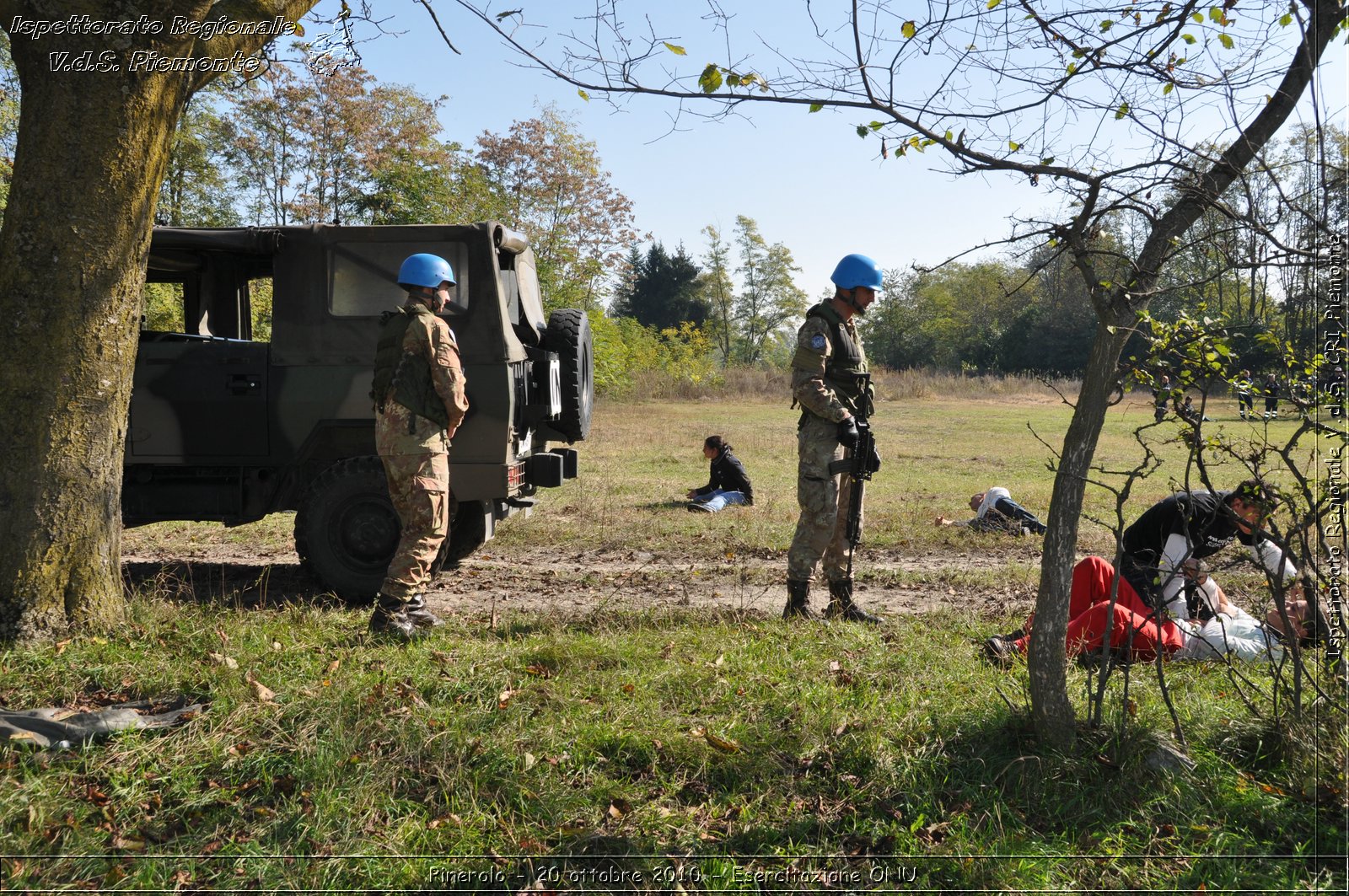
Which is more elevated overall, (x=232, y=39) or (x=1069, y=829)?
(x=232, y=39)

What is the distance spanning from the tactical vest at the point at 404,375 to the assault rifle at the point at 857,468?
2.40 m

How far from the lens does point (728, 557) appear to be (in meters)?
7.98

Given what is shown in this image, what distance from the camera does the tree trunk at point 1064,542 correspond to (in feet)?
11.0

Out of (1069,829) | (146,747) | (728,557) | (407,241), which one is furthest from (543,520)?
(1069,829)

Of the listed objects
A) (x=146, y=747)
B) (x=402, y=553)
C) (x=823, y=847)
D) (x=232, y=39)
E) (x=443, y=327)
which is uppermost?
(x=232, y=39)

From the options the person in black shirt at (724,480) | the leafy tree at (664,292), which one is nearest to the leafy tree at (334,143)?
the person in black shirt at (724,480)

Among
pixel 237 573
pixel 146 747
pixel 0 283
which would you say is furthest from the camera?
pixel 237 573

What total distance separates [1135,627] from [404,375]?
3.96 meters

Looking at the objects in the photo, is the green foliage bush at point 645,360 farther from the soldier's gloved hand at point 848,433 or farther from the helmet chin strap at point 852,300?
the soldier's gloved hand at point 848,433

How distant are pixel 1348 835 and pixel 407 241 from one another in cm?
577

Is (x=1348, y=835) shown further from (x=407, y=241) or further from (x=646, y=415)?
(x=646, y=415)

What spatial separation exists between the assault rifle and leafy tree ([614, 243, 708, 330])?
2039 inches

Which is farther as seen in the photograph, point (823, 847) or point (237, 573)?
point (237, 573)

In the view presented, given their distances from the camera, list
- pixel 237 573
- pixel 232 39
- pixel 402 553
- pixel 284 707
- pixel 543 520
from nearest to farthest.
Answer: pixel 284 707, pixel 232 39, pixel 402 553, pixel 237 573, pixel 543 520
